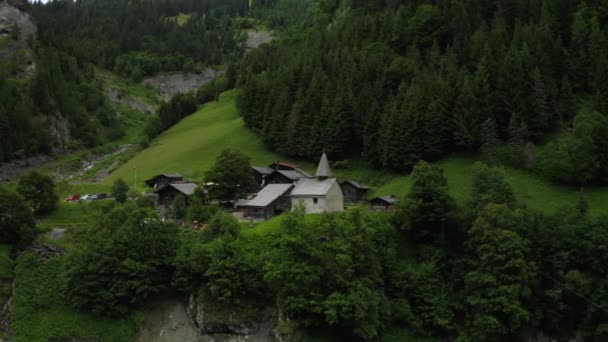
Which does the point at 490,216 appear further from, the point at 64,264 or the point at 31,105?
the point at 31,105

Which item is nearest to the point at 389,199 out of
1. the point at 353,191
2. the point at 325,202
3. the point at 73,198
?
the point at 353,191

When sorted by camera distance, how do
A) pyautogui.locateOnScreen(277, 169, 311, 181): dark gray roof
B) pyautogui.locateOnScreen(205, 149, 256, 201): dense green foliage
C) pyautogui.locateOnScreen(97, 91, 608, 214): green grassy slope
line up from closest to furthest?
1. pyautogui.locateOnScreen(97, 91, 608, 214): green grassy slope
2. pyautogui.locateOnScreen(205, 149, 256, 201): dense green foliage
3. pyautogui.locateOnScreen(277, 169, 311, 181): dark gray roof

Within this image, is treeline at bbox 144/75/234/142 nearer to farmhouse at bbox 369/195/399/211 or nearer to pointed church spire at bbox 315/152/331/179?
pointed church spire at bbox 315/152/331/179

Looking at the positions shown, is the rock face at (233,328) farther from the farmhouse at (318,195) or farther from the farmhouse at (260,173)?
the farmhouse at (260,173)

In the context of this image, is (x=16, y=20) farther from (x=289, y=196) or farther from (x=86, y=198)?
(x=289, y=196)

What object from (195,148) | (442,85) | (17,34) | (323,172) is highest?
(17,34)

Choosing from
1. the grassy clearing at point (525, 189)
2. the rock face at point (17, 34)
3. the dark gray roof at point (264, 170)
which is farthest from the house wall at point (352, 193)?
the rock face at point (17, 34)

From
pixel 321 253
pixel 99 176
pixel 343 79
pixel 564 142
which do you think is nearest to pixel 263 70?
pixel 343 79

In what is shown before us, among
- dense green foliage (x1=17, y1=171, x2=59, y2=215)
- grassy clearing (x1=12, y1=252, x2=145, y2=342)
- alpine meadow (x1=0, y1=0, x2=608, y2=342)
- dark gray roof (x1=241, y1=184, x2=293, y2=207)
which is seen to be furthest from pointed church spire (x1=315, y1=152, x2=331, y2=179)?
dense green foliage (x1=17, y1=171, x2=59, y2=215)
